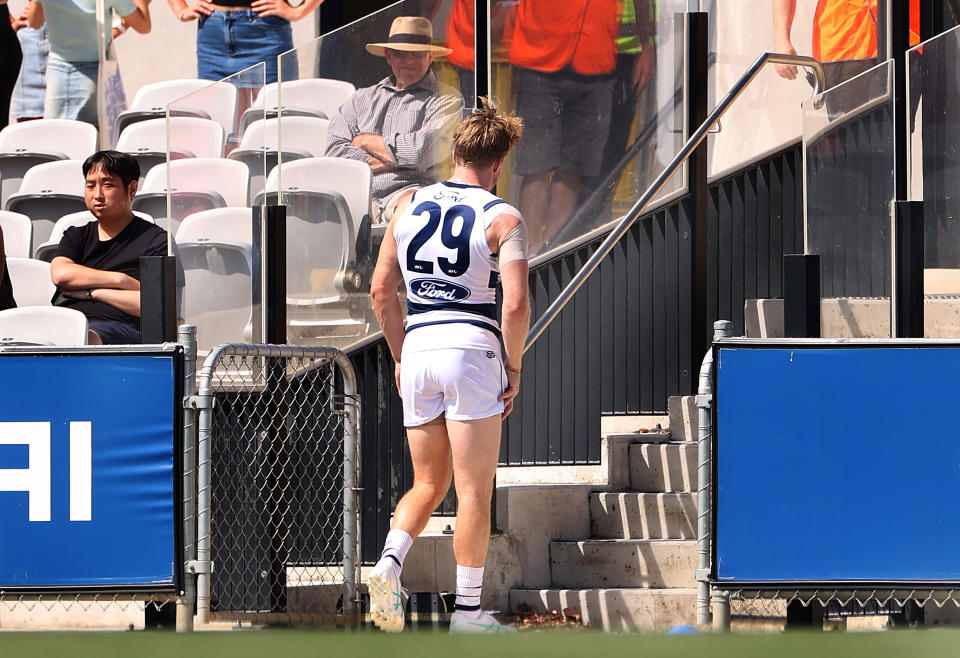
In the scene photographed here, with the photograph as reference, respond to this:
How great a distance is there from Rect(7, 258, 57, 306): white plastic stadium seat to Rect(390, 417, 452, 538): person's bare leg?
3139 millimetres

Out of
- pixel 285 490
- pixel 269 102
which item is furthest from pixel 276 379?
pixel 269 102

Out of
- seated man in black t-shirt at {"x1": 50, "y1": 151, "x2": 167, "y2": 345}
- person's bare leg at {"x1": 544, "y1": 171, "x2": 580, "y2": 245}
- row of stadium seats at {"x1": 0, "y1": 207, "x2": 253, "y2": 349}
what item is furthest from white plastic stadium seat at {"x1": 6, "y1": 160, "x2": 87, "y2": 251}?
person's bare leg at {"x1": 544, "y1": 171, "x2": 580, "y2": 245}

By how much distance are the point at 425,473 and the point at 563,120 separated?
2588mm

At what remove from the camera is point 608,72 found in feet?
23.8

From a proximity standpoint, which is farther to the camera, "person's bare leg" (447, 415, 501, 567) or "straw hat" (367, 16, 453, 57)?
"straw hat" (367, 16, 453, 57)

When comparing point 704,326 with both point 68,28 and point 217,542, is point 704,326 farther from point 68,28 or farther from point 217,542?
point 68,28

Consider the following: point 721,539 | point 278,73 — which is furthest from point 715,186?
point 721,539

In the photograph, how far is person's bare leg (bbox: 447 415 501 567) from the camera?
505cm

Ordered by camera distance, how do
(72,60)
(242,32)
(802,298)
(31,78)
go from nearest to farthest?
(802,298) < (72,60) < (242,32) < (31,78)

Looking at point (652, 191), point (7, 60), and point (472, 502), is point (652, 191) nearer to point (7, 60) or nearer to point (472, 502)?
point (472, 502)

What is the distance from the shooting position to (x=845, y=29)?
25.7 ft

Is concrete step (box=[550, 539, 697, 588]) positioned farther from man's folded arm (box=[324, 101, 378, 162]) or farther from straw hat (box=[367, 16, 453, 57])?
straw hat (box=[367, 16, 453, 57])

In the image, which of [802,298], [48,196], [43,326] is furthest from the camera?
[48,196]

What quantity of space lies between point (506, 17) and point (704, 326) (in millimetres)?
1775
